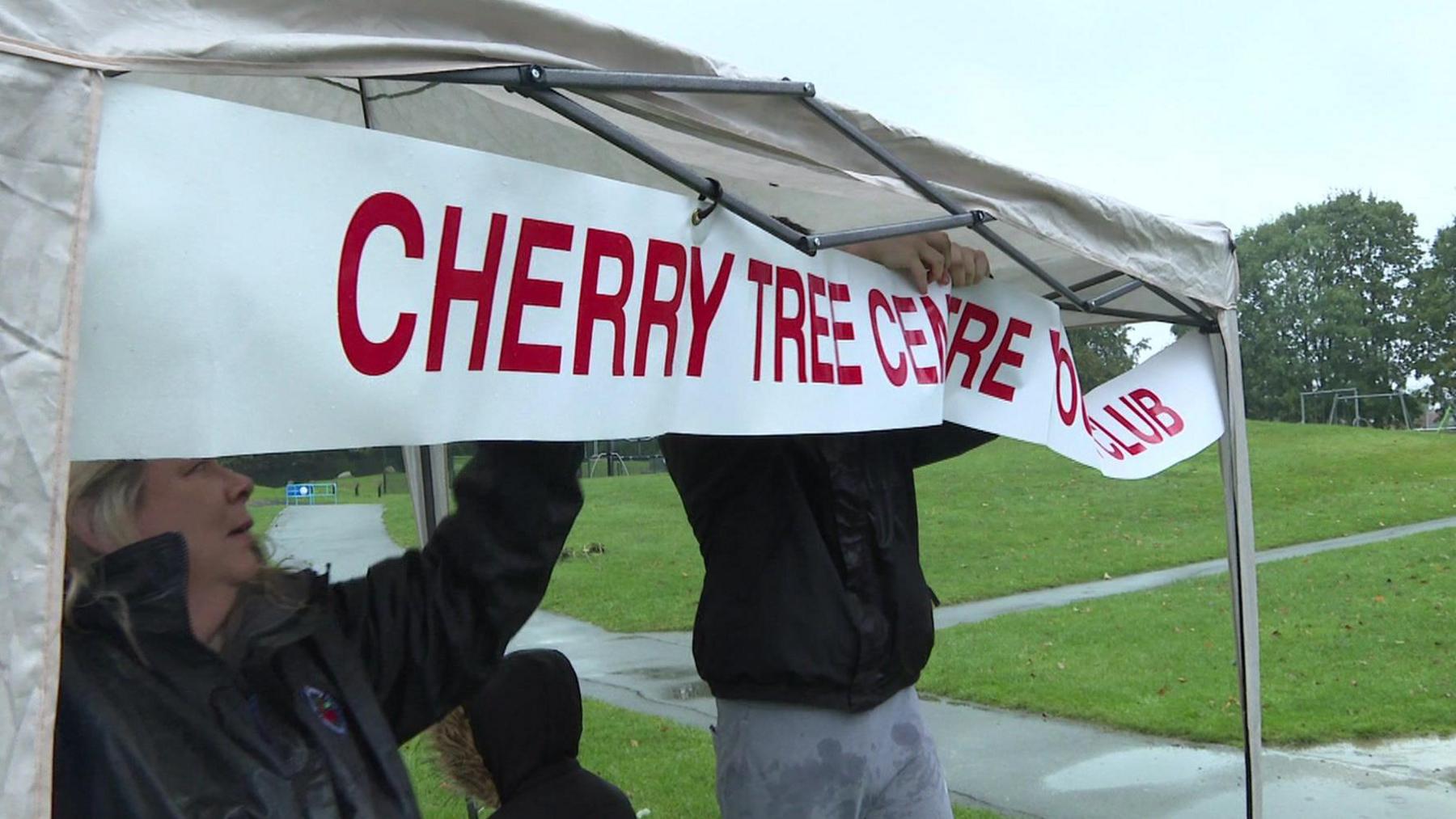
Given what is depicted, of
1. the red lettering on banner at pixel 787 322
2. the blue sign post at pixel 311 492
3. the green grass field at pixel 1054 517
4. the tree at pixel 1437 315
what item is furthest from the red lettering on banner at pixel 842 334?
the tree at pixel 1437 315

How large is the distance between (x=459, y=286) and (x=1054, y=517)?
15363mm

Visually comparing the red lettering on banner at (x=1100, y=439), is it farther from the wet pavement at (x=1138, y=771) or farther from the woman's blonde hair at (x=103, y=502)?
the wet pavement at (x=1138, y=771)

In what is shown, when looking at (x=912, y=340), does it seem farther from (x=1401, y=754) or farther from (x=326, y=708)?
(x=1401, y=754)

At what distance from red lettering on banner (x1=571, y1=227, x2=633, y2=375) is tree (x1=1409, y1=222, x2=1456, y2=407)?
181 feet

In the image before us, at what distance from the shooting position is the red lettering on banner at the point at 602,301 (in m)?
1.87

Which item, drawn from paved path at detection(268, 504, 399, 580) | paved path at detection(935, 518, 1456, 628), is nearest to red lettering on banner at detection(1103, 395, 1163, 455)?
paved path at detection(268, 504, 399, 580)

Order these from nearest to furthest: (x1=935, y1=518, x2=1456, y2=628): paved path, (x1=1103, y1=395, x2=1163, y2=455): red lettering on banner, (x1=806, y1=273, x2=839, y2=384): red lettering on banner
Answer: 1. (x1=806, y1=273, x2=839, y2=384): red lettering on banner
2. (x1=1103, y1=395, x2=1163, y2=455): red lettering on banner
3. (x1=935, y1=518, x2=1456, y2=628): paved path

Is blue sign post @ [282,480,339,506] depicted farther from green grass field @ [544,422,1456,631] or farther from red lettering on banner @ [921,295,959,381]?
red lettering on banner @ [921,295,959,381]

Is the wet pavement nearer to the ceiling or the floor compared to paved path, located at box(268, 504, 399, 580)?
nearer to the floor

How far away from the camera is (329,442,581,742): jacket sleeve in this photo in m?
1.98

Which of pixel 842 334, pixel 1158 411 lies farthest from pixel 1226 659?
pixel 842 334

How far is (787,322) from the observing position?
2.26 metres

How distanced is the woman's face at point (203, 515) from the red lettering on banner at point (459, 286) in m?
0.39

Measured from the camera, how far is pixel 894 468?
282 centimetres
